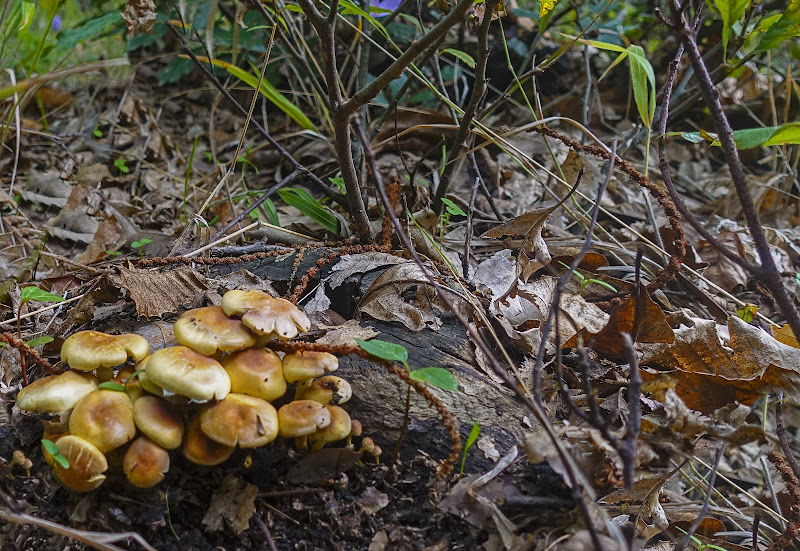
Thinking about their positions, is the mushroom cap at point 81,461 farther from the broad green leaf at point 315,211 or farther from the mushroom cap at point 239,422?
the broad green leaf at point 315,211

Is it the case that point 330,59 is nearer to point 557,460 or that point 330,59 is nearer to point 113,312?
point 113,312

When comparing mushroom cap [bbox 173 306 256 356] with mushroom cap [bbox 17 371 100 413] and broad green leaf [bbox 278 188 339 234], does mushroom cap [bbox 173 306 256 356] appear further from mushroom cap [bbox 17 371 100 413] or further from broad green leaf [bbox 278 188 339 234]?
broad green leaf [bbox 278 188 339 234]

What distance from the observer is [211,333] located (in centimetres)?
159

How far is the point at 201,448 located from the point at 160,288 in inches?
35.6

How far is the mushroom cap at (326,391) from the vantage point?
166 cm

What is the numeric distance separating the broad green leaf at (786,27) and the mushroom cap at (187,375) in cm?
229

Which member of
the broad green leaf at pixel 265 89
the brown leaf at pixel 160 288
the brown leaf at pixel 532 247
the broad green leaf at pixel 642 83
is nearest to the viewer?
the brown leaf at pixel 160 288

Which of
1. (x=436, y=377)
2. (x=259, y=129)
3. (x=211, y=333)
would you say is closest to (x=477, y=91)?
(x=259, y=129)

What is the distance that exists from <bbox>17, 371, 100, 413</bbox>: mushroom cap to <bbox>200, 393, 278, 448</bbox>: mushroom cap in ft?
1.27

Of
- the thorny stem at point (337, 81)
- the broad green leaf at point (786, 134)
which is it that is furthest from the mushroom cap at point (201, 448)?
the broad green leaf at point (786, 134)

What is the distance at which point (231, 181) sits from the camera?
13.5 feet

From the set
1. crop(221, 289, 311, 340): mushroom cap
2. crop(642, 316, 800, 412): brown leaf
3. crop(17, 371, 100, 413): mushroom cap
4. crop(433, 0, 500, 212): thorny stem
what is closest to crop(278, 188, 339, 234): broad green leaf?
crop(433, 0, 500, 212): thorny stem

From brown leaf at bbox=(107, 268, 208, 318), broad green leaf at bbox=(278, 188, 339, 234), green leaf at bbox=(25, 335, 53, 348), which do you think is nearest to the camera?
green leaf at bbox=(25, 335, 53, 348)

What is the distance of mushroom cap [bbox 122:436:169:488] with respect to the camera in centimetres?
146
